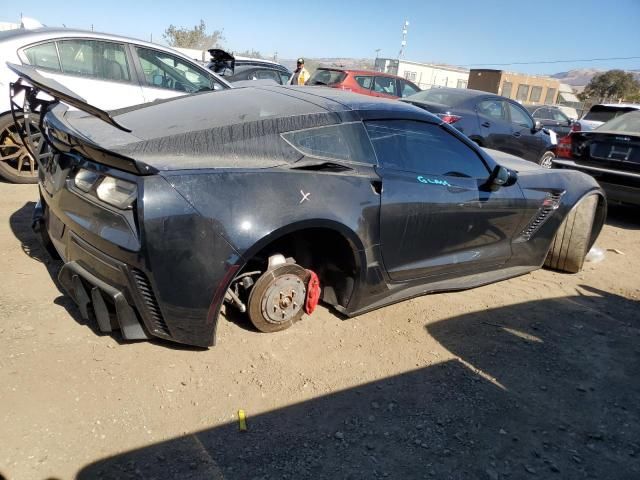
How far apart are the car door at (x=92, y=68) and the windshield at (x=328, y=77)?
20.7ft

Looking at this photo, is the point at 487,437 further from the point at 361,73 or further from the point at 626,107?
the point at 626,107

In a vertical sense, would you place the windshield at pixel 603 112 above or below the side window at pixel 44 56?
below

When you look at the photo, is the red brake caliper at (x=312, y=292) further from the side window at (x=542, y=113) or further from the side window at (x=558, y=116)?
the side window at (x=558, y=116)

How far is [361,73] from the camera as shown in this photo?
10930 mm

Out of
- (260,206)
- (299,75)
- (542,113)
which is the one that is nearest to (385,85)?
(299,75)

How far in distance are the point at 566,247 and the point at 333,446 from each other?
3.27 m

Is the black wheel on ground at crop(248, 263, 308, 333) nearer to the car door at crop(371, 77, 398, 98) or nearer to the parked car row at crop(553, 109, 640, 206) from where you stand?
the parked car row at crop(553, 109, 640, 206)

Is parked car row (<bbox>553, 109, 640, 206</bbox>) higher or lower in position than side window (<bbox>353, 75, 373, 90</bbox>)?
lower

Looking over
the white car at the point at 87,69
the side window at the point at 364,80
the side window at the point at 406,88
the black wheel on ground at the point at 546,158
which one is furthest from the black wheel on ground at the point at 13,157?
the side window at the point at 406,88

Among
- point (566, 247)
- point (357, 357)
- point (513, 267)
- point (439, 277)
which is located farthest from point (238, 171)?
point (566, 247)

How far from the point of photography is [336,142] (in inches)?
113

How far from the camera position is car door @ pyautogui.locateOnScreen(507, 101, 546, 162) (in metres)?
8.41

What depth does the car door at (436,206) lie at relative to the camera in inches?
119

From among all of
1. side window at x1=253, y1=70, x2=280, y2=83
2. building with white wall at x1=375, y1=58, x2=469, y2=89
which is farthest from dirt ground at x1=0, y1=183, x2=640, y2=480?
building with white wall at x1=375, y1=58, x2=469, y2=89
